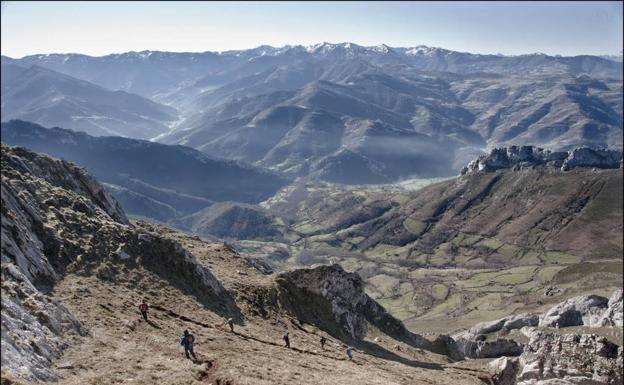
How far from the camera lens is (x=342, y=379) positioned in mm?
46125

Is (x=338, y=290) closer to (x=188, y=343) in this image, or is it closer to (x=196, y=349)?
(x=196, y=349)

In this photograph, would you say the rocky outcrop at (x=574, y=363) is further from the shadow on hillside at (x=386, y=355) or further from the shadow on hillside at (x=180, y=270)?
the shadow on hillside at (x=180, y=270)

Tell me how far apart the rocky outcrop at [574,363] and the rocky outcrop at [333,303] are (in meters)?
25.6

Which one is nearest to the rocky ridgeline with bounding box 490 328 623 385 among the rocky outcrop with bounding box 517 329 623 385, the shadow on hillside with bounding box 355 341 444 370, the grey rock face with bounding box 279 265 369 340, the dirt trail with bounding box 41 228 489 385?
the rocky outcrop with bounding box 517 329 623 385

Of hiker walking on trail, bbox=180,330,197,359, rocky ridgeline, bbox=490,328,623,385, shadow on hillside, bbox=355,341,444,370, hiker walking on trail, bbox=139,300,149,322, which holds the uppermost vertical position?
rocky ridgeline, bbox=490,328,623,385

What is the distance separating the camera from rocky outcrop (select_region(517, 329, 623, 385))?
6431 cm

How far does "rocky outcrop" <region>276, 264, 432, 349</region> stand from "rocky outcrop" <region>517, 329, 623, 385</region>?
25.6 metres

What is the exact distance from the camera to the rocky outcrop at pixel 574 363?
6431 cm

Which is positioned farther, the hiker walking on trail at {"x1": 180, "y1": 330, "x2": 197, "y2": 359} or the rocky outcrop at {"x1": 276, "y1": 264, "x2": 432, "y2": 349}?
the rocky outcrop at {"x1": 276, "y1": 264, "x2": 432, "y2": 349}

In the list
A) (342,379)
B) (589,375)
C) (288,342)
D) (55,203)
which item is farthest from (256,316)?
(589,375)

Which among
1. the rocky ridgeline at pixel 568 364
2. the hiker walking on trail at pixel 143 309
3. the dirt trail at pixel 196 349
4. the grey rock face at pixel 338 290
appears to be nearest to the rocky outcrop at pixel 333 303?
the grey rock face at pixel 338 290

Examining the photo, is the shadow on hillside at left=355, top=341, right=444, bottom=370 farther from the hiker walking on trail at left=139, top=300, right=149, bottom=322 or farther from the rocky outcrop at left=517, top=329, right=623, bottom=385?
the hiker walking on trail at left=139, top=300, right=149, bottom=322

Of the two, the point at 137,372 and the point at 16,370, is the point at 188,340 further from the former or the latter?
the point at 16,370

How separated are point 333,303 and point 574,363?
3549 centimetres
